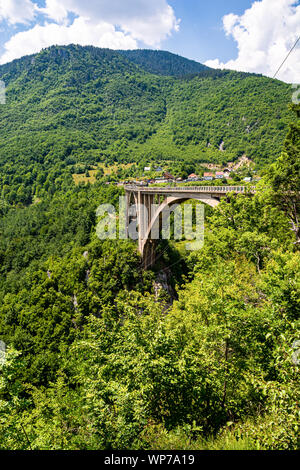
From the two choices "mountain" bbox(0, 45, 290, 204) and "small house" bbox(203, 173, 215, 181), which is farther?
"mountain" bbox(0, 45, 290, 204)

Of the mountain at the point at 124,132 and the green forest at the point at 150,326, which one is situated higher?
the mountain at the point at 124,132

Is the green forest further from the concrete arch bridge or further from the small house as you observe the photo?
the small house

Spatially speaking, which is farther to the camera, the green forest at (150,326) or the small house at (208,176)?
the small house at (208,176)

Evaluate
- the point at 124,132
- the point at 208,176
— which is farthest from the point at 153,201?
the point at 124,132

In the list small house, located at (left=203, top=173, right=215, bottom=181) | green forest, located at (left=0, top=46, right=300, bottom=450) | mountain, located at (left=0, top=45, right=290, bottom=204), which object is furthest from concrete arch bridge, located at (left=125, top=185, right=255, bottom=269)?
mountain, located at (left=0, top=45, right=290, bottom=204)

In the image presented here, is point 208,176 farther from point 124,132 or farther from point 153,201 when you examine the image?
point 124,132

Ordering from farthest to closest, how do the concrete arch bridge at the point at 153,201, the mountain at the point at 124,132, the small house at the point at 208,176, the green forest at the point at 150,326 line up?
the mountain at the point at 124,132
the small house at the point at 208,176
the concrete arch bridge at the point at 153,201
the green forest at the point at 150,326

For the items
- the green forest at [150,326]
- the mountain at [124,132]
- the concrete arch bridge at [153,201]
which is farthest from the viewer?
the mountain at [124,132]

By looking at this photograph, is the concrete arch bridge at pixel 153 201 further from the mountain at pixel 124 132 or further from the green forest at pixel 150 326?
the mountain at pixel 124 132

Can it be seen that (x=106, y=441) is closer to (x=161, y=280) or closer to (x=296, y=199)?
(x=296, y=199)

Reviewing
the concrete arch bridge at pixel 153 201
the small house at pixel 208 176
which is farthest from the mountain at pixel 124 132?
the concrete arch bridge at pixel 153 201

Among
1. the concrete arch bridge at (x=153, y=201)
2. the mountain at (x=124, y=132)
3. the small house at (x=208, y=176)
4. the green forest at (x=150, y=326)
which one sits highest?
the mountain at (x=124, y=132)
